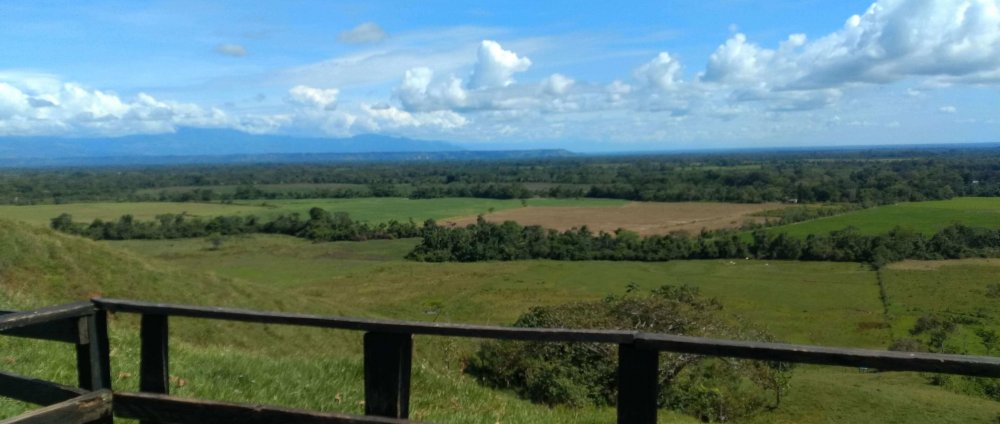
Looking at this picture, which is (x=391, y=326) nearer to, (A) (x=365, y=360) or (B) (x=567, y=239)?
(A) (x=365, y=360)

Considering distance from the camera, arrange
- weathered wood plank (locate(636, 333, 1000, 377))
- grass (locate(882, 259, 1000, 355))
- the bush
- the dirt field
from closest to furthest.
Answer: weathered wood plank (locate(636, 333, 1000, 377))
the bush
grass (locate(882, 259, 1000, 355))
the dirt field

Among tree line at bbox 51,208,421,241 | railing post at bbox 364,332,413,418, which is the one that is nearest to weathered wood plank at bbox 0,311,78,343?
railing post at bbox 364,332,413,418

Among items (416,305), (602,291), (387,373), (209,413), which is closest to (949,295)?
(602,291)

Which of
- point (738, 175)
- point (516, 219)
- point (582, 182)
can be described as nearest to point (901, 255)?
point (516, 219)

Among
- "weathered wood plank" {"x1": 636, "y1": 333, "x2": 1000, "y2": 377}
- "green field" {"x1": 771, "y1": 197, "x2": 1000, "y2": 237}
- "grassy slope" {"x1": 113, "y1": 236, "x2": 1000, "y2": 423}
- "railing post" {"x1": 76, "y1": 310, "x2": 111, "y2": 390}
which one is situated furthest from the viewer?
"green field" {"x1": 771, "y1": 197, "x2": 1000, "y2": 237}

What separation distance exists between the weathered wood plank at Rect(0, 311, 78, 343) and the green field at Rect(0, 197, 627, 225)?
97431mm

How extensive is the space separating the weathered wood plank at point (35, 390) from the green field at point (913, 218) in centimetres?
9317

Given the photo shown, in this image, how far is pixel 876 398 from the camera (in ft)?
75.9

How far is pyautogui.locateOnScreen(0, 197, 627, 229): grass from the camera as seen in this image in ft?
357

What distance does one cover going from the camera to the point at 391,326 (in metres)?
4.62

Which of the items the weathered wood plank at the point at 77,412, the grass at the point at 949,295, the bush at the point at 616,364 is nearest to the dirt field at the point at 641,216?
the grass at the point at 949,295

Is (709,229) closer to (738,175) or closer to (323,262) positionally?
(323,262)

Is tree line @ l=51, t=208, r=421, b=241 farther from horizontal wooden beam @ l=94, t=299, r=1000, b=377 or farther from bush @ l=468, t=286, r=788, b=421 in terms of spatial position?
horizontal wooden beam @ l=94, t=299, r=1000, b=377

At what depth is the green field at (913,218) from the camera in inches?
3588
